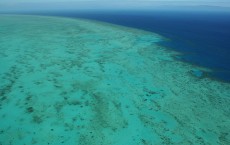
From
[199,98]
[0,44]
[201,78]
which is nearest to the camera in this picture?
[199,98]

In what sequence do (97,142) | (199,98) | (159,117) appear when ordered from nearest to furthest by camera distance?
(97,142) → (159,117) → (199,98)

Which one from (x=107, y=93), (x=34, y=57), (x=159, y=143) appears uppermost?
(x=34, y=57)

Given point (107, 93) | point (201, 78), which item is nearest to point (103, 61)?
point (107, 93)

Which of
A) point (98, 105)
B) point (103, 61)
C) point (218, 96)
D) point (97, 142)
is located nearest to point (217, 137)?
point (218, 96)

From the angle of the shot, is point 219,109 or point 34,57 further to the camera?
point 34,57

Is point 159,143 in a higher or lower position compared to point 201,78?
lower

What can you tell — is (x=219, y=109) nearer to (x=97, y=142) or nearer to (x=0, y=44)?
(x=97, y=142)

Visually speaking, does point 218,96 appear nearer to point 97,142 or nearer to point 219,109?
point 219,109
